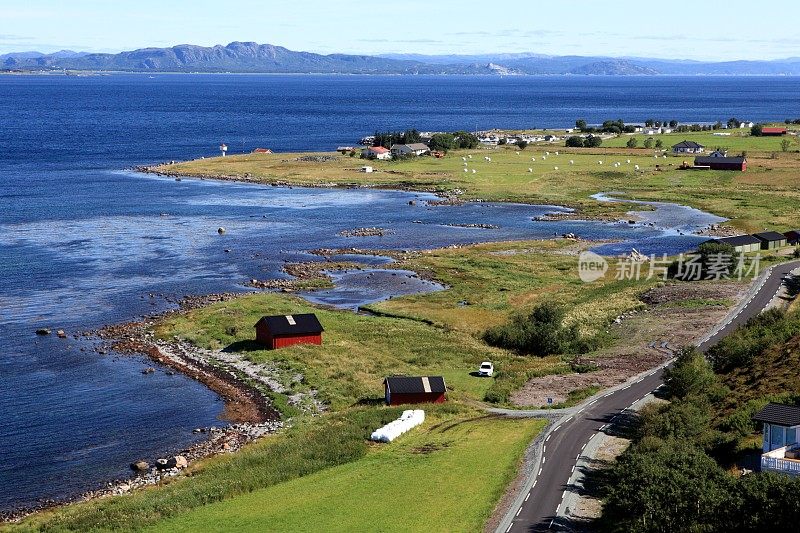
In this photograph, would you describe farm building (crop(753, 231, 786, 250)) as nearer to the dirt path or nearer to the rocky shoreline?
the dirt path

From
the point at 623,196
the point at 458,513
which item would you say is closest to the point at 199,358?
the point at 458,513

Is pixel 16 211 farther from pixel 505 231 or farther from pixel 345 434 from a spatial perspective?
pixel 345 434

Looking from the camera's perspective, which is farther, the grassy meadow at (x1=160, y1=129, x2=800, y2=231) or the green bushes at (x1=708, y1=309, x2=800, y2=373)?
the grassy meadow at (x1=160, y1=129, x2=800, y2=231)

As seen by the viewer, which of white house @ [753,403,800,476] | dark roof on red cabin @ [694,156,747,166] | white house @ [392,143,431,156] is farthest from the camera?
white house @ [392,143,431,156]

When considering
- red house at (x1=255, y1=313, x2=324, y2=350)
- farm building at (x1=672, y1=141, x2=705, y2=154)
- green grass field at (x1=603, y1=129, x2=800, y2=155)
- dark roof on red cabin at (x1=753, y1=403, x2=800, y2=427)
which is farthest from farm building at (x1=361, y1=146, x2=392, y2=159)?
dark roof on red cabin at (x1=753, y1=403, x2=800, y2=427)

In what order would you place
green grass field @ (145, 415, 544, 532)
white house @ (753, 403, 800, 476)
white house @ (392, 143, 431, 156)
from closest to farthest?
white house @ (753, 403, 800, 476) → green grass field @ (145, 415, 544, 532) → white house @ (392, 143, 431, 156)

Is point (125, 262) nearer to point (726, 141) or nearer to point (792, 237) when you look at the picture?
point (792, 237)
